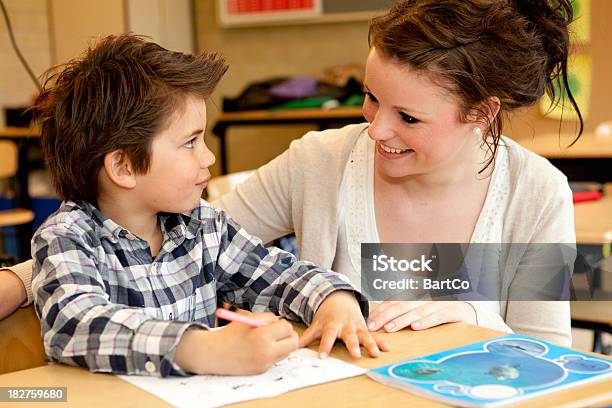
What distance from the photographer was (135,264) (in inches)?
44.6

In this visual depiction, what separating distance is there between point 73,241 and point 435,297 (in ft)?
2.37

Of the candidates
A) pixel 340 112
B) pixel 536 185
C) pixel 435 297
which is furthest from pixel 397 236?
pixel 340 112

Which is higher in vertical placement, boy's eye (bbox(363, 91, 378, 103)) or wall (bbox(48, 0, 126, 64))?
wall (bbox(48, 0, 126, 64))

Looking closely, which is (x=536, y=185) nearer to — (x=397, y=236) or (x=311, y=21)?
(x=397, y=236)

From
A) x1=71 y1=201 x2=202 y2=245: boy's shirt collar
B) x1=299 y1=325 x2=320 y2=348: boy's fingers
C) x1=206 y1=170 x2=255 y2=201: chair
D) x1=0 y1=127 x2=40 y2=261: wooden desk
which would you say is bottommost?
x1=0 y1=127 x2=40 y2=261: wooden desk

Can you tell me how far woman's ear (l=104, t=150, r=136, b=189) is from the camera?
3.77 ft

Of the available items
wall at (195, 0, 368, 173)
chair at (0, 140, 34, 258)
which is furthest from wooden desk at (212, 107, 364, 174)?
chair at (0, 140, 34, 258)

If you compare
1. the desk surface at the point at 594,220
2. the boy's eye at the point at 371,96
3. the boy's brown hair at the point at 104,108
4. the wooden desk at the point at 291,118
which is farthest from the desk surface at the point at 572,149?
the boy's brown hair at the point at 104,108

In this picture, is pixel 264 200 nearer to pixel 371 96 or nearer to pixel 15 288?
pixel 371 96

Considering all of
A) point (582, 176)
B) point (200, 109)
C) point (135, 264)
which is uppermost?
point (200, 109)

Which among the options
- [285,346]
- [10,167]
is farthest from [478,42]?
[10,167]

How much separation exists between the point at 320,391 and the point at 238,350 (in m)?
0.10

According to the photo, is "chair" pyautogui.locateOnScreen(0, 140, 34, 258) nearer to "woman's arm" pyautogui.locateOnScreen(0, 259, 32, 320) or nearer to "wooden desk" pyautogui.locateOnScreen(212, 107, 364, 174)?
"wooden desk" pyautogui.locateOnScreen(212, 107, 364, 174)

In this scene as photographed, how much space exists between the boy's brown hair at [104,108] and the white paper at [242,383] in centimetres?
35
